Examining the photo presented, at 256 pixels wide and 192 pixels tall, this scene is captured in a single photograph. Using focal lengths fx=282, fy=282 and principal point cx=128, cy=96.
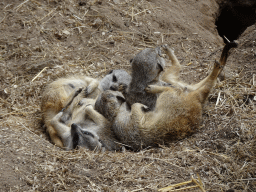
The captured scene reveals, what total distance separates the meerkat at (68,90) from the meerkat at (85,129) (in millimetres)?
105

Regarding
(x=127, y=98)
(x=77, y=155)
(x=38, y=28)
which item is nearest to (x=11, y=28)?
(x=38, y=28)

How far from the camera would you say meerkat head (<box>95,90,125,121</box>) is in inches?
182

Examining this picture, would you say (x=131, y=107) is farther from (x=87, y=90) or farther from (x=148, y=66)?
(x=87, y=90)

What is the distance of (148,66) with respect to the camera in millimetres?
4578

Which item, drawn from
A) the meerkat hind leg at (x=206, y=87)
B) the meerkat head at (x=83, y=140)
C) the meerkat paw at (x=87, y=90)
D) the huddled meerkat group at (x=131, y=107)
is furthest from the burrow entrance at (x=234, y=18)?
the meerkat head at (x=83, y=140)

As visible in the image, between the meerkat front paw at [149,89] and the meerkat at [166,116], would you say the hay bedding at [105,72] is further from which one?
the meerkat front paw at [149,89]

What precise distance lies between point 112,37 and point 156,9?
1534 mm

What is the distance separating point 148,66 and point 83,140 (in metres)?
1.57

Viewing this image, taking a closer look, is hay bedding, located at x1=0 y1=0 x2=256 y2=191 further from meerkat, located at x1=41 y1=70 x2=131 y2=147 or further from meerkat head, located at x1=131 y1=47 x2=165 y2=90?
meerkat head, located at x1=131 y1=47 x2=165 y2=90

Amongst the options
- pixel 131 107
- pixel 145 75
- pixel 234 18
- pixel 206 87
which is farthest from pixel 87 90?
pixel 234 18

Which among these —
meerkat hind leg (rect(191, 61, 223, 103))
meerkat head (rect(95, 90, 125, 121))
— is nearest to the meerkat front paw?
meerkat head (rect(95, 90, 125, 121))

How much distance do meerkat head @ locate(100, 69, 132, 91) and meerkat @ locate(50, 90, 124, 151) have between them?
405 millimetres

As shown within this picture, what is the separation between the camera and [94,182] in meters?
3.28

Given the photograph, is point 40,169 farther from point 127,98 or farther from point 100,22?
point 100,22
